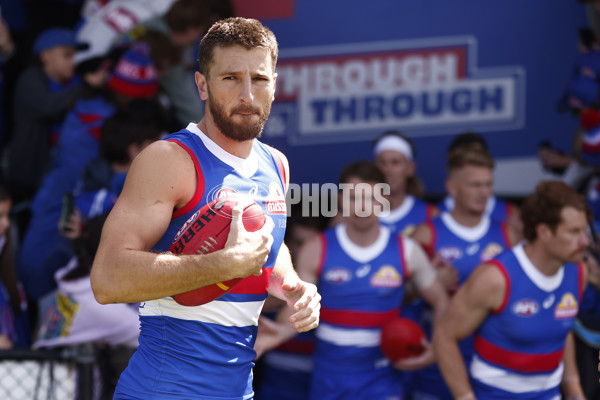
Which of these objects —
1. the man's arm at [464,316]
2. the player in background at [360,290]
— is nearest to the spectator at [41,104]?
the player in background at [360,290]

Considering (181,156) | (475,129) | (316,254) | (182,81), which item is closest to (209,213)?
(181,156)

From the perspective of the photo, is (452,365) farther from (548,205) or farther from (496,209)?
(496,209)

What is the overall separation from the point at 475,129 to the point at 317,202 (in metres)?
1.75

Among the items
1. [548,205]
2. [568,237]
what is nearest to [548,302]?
[568,237]

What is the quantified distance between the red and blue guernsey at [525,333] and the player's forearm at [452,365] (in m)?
0.16

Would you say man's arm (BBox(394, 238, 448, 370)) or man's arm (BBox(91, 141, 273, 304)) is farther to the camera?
man's arm (BBox(394, 238, 448, 370))

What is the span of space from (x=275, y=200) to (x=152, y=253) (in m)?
0.55

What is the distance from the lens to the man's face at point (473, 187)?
558 cm

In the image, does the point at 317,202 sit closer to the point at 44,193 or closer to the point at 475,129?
the point at 475,129

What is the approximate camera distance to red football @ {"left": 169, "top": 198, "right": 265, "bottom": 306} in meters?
2.53

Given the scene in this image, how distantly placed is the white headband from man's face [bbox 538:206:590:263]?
214cm

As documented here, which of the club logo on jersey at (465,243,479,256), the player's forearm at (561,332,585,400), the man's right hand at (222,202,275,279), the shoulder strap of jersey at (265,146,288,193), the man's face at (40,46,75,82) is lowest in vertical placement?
the player's forearm at (561,332,585,400)

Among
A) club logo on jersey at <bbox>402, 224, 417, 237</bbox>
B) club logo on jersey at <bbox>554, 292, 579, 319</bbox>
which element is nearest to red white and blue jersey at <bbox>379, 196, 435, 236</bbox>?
club logo on jersey at <bbox>402, 224, 417, 237</bbox>

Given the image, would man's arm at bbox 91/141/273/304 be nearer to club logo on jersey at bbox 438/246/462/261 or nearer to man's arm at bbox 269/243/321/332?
man's arm at bbox 269/243/321/332
